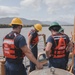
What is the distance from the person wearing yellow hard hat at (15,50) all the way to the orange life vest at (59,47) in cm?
67

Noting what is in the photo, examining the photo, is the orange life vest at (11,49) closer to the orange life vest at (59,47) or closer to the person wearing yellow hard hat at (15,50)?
the person wearing yellow hard hat at (15,50)

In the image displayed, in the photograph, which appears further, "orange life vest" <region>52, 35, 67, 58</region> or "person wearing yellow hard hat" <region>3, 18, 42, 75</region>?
"orange life vest" <region>52, 35, 67, 58</region>

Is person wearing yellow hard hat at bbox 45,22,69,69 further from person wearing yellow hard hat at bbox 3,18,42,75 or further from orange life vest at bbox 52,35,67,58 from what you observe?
person wearing yellow hard hat at bbox 3,18,42,75

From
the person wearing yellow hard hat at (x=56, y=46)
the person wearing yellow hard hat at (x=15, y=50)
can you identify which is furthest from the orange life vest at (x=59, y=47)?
the person wearing yellow hard hat at (x=15, y=50)

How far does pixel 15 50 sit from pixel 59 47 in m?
0.90

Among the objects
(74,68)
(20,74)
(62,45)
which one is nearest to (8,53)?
(20,74)

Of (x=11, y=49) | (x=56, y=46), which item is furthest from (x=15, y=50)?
(x=56, y=46)

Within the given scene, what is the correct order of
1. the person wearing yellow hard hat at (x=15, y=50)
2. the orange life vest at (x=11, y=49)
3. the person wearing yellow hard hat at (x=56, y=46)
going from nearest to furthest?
the person wearing yellow hard hat at (x=15, y=50) → the orange life vest at (x=11, y=49) → the person wearing yellow hard hat at (x=56, y=46)

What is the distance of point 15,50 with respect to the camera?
432cm

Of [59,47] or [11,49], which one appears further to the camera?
[59,47]

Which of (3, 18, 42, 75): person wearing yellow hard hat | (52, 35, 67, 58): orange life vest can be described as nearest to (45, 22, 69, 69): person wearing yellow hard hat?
(52, 35, 67, 58): orange life vest

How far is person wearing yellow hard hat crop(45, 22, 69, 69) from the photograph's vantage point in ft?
15.3

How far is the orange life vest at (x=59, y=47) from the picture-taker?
15.5ft

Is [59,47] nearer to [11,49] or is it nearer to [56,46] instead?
[56,46]
